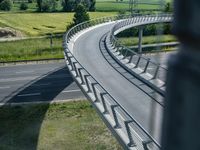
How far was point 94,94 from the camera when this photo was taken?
60.1 ft

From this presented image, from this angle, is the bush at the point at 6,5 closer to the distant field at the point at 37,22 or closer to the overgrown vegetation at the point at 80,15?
the distant field at the point at 37,22

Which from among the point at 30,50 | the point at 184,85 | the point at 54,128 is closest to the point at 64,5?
the point at 30,50

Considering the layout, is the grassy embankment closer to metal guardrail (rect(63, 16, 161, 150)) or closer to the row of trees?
the row of trees

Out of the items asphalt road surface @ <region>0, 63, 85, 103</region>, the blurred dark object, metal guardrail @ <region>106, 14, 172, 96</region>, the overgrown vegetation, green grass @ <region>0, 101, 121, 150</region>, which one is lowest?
green grass @ <region>0, 101, 121, 150</region>

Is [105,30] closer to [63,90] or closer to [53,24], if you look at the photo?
[63,90]

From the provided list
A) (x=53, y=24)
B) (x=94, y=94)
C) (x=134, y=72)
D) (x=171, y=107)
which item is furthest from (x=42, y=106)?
(x=53, y=24)

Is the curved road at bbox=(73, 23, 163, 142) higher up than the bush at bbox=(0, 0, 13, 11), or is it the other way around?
the curved road at bbox=(73, 23, 163, 142)

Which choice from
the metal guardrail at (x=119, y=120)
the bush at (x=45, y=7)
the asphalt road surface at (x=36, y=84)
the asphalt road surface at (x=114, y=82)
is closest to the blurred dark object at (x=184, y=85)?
the metal guardrail at (x=119, y=120)

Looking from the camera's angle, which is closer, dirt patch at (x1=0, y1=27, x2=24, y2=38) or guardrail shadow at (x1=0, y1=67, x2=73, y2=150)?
guardrail shadow at (x1=0, y1=67, x2=73, y2=150)

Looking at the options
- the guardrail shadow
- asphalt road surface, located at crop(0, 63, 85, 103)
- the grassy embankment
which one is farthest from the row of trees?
the guardrail shadow

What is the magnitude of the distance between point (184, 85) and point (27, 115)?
32013 mm

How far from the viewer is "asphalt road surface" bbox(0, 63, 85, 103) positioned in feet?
118

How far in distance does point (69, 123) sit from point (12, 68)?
17.8 m

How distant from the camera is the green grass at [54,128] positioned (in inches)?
1087
